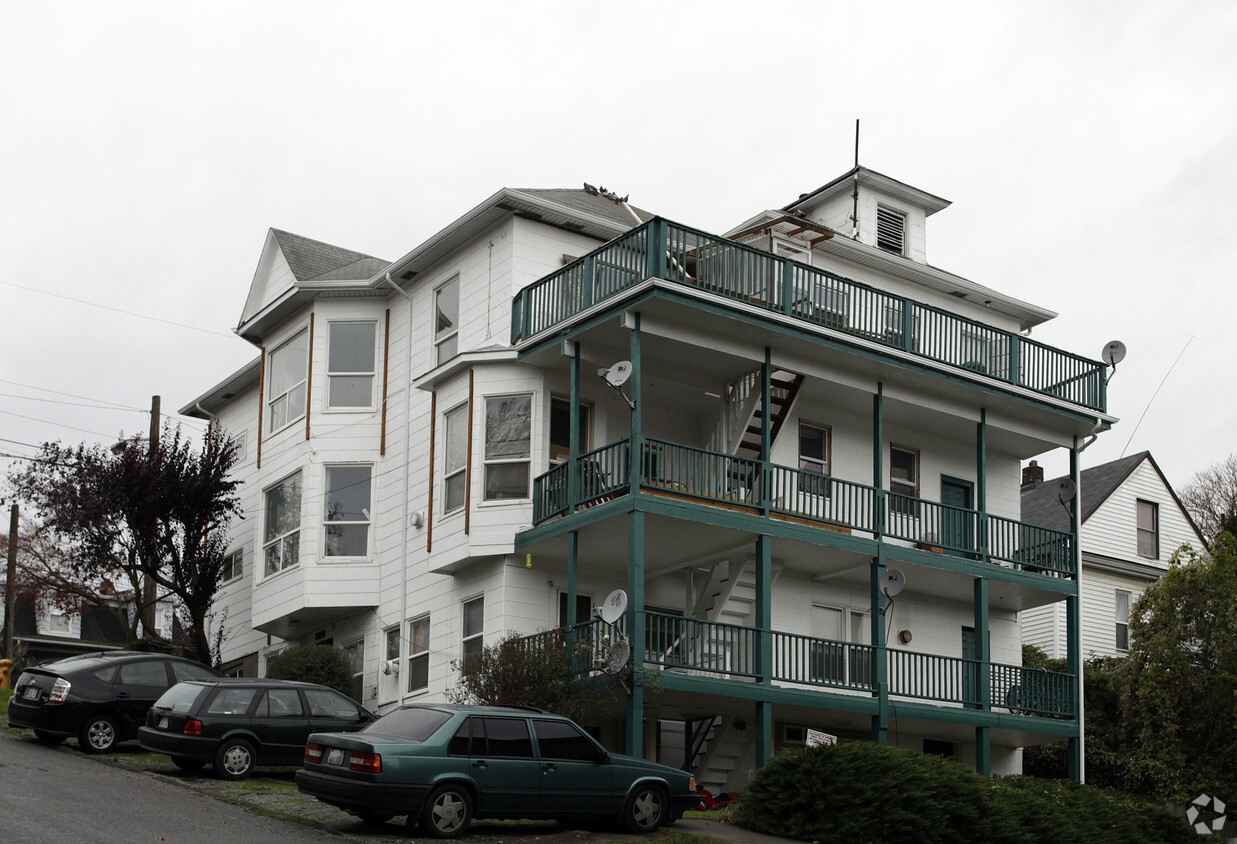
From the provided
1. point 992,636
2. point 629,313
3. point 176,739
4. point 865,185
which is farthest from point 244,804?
point 865,185

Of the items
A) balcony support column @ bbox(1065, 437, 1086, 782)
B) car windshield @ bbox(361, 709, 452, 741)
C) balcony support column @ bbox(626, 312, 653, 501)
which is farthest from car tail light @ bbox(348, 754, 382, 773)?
balcony support column @ bbox(1065, 437, 1086, 782)

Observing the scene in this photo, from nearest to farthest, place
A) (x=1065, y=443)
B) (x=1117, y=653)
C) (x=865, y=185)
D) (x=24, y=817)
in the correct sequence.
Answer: (x=24, y=817) → (x=1065, y=443) → (x=865, y=185) → (x=1117, y=653)

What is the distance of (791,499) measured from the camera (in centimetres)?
2502

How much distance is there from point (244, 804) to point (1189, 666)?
62.9 ft

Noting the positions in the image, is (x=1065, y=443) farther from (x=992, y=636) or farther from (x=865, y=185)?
(x=865, y=185)

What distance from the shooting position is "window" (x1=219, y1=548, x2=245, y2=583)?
3222cm

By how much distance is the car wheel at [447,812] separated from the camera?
15898mm

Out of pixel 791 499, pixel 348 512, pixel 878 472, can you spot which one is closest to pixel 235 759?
pixel 348 512

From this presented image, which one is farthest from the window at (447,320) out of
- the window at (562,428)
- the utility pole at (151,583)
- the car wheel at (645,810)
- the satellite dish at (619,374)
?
the car wheel at (645,810)

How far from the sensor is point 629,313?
23.1 metres

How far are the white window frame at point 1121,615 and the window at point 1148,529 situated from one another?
1559 millimetres

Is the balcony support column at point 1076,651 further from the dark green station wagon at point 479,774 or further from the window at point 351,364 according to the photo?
the window at point 351,364

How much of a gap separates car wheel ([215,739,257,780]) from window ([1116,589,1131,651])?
2608 cm

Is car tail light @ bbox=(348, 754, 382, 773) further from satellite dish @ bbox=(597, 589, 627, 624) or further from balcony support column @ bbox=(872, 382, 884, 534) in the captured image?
balcony support column @ bbox=(872, 382, 884, 534)
